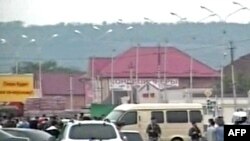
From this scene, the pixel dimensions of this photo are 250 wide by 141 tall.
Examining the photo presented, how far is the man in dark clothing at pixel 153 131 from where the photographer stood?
38.9 meters

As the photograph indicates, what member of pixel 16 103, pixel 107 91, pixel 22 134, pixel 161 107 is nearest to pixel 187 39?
pixel 107 91

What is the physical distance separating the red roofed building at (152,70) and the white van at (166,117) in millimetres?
71101

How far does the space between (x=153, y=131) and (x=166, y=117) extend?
Answer: 361 cm

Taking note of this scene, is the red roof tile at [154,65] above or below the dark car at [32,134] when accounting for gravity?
above

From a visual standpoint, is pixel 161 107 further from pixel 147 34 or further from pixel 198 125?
pixel 147 34

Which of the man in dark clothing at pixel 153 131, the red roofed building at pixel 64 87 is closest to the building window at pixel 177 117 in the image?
the man in dark clothing at pixel 153 131

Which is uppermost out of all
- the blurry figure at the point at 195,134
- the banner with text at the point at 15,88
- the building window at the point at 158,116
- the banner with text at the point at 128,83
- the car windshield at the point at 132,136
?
the banner with text at the point at 128,83

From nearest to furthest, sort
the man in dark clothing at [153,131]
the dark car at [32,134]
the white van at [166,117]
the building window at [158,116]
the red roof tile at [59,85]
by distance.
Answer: the dark car at [32,134], the man in dark clothing at [153,131], the white van at [166,117], the building window at [158,116], the red roof tile at [59,85]

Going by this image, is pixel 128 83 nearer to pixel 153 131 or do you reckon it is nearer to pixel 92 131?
pixel 153 131

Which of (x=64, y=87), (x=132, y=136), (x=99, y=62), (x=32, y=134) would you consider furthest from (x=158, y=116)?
(x=64, y=87)

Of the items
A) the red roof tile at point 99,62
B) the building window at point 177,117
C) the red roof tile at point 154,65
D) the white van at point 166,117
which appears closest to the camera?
the white van at point 166,117

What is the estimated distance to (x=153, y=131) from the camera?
3888cm

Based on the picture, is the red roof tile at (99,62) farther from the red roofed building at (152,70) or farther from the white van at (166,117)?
the white van at (166,117)

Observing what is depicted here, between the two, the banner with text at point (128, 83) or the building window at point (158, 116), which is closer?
the building window at point (158, 116)
